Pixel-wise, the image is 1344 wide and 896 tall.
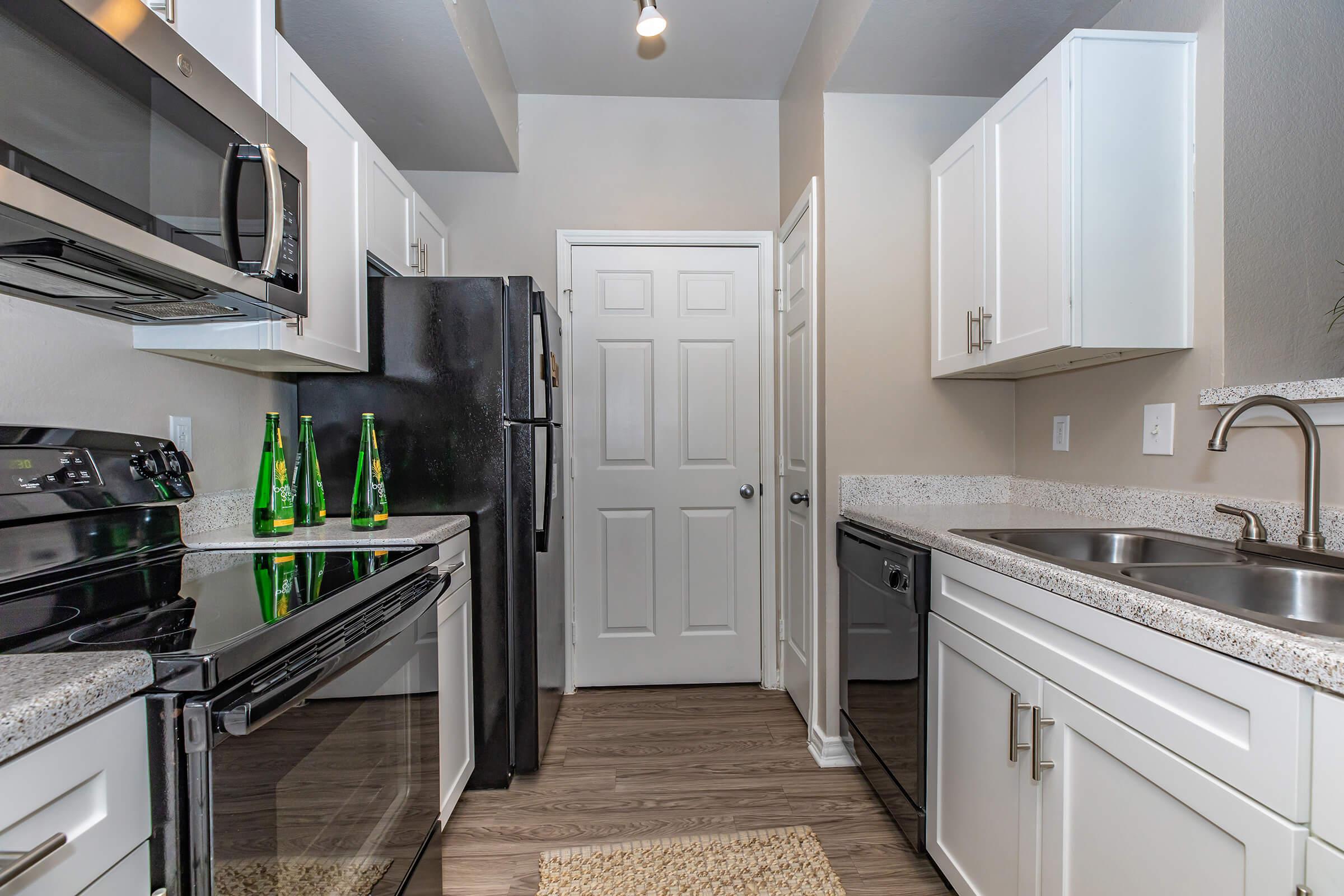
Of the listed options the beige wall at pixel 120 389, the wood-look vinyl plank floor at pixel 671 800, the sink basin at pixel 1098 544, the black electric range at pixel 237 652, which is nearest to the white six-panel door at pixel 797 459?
the wood-look vinyl plank floor at pixel 671 800

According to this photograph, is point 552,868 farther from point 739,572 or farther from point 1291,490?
point 1291,490

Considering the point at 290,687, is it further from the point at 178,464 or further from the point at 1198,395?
the point at 1198,395

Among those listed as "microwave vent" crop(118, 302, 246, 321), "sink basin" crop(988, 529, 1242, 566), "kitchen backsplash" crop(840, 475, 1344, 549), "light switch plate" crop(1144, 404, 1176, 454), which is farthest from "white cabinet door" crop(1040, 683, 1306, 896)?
"microwave vent" crop(118, 302, 246, 321)

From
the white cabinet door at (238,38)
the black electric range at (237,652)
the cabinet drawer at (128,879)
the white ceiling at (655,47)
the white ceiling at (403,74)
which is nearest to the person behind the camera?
the cabinet drawer at (128,879)

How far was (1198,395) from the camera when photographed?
156 centimetres

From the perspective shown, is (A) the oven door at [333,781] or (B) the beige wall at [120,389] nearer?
(A) the oven door at [333,781]

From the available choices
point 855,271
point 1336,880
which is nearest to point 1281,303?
point 855,271

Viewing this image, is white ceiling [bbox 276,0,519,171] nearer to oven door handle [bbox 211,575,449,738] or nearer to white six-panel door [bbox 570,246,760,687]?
white six-panel door [bbox 570,246,760,687]

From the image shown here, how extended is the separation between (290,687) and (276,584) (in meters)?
0.31

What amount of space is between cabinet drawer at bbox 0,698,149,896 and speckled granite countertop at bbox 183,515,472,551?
2.81ft

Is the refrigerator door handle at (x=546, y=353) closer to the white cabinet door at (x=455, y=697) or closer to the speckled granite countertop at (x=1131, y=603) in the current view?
the white cabinet door at (x=455, y=697)

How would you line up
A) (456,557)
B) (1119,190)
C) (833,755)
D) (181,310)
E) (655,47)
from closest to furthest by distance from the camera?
(181,310)
(1119,190)
(456,557)
(833,755)
(655,47)

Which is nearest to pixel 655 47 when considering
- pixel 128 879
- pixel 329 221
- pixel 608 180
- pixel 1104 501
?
pixel 608 180

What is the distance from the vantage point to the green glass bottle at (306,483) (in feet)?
5.90
